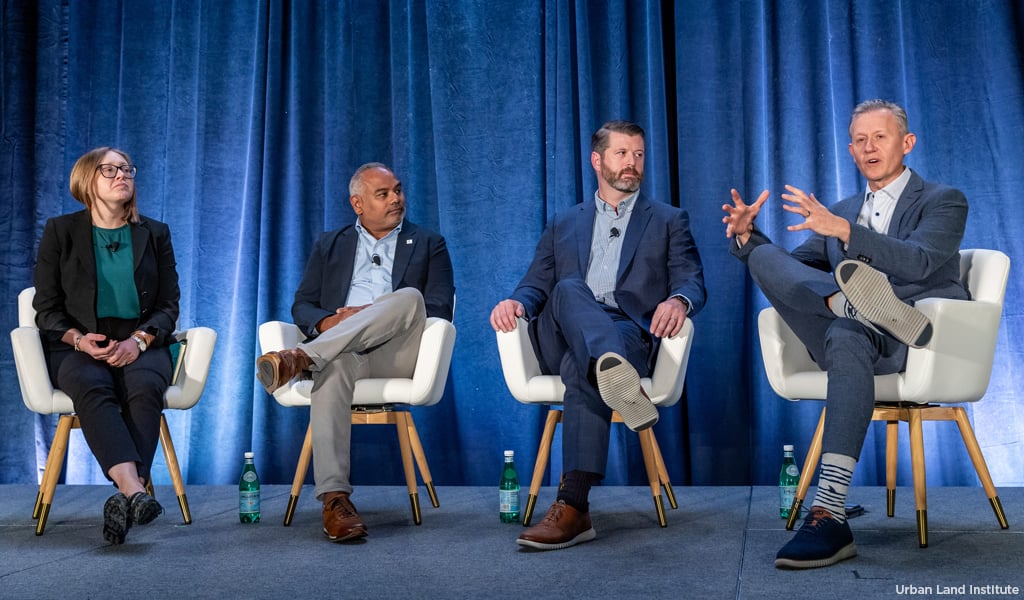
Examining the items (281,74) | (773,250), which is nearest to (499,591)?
(773,250)

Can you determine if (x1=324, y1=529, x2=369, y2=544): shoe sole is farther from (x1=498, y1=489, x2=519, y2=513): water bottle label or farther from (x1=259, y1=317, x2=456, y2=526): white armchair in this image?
(x1=498, y1=489, x2=519, y2=513): water bottle label

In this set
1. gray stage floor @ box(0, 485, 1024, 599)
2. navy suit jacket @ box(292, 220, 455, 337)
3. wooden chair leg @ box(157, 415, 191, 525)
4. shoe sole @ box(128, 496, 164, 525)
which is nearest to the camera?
gray stage floor @ box(0, 485, 1024, 599)

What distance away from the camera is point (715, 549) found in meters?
2.45

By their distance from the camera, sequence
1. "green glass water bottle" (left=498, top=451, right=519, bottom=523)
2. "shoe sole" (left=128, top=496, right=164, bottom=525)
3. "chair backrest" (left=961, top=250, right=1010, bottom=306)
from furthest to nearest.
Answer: "green glass water bottle" (left=498, top=451, right=519, bottom=523) < "chair backrest" (left=961, top=250, right=1010, bottom=306) < "shoe sole" (left=128, top=496, right=164, bottom=525)

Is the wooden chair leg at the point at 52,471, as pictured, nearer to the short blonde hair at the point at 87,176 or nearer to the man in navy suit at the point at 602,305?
the short blonde hair at the point at 87,176

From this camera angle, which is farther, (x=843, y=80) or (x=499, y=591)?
(x=843, y=80)

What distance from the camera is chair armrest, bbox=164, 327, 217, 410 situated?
314 cm

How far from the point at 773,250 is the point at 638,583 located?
3.35 feet

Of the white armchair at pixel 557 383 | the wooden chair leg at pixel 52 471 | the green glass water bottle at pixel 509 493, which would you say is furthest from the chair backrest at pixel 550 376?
the wooden chair leg at pixel 52 471

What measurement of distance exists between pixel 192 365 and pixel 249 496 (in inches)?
18.0

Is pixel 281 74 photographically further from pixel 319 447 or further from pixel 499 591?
pixel 499 591

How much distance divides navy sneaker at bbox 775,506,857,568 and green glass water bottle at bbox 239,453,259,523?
1607 millimetres

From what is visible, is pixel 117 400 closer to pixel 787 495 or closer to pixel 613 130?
pixel 613 130

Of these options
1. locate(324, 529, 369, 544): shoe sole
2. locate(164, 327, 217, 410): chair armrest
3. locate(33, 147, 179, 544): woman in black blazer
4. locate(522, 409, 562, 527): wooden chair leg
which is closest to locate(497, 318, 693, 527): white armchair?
locate(522, 409, 562, 527): wooden chair leg
